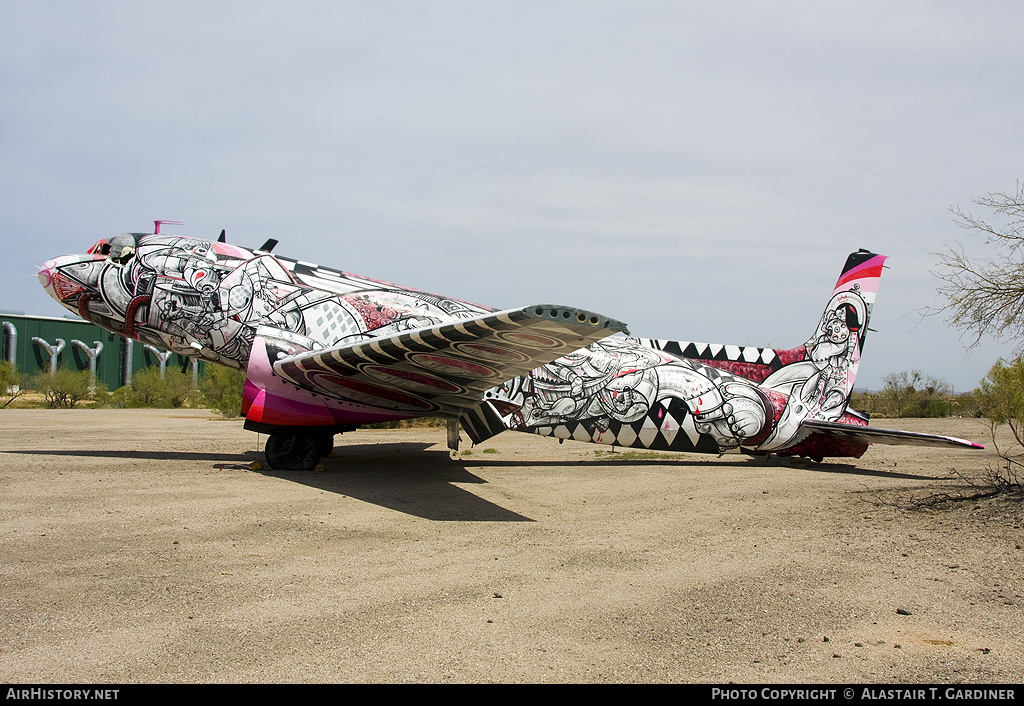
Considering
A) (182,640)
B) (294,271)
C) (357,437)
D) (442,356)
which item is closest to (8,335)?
(357,437)

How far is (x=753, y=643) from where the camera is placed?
4516mm

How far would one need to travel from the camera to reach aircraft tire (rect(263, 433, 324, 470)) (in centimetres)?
1216

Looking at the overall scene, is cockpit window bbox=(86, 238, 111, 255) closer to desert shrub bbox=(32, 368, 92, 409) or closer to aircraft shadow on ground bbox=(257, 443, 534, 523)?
aircraft shadow on ground bbox=(257, 443, 534, 523)

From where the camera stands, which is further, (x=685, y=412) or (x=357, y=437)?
(x=357, y=437)

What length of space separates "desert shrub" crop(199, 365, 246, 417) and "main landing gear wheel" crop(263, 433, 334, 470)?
18.0 meters

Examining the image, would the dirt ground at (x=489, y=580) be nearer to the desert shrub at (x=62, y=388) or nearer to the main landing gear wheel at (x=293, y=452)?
the main landing gear wheel at (x=293, y=452)

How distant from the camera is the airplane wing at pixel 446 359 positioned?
726 cm

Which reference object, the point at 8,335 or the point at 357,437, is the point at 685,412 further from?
the point at 8,335

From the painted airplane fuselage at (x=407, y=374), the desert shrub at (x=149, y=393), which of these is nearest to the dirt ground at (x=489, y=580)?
the painted airplane fuselage at (x=407, y=374)

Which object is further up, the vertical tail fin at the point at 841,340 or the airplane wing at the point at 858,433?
the vertical tail fin at the point at 841,340

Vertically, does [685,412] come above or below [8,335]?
below

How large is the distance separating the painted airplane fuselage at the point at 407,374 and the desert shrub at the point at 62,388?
2606 centimetres

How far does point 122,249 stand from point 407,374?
664 centimetres

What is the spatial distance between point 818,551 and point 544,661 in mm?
4287
